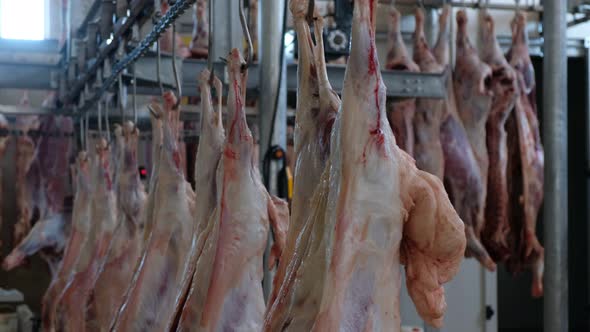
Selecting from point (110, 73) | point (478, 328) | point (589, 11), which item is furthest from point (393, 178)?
point (478, 328)

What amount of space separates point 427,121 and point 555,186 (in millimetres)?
2007

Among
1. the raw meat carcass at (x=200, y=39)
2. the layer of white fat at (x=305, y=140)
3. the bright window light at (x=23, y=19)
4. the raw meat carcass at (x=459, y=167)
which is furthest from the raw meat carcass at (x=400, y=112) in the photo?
the bright window light at (x=23, y=19)

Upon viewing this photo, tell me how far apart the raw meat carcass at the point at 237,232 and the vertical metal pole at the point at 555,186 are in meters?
1.22

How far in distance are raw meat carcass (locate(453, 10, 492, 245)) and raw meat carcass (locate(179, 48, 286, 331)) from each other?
3012 mm

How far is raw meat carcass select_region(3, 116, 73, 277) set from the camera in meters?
5.22

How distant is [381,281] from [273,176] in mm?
1767

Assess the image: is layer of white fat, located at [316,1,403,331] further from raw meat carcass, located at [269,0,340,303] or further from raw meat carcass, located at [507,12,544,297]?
raw meat carcass, located at [507,12,544,297]

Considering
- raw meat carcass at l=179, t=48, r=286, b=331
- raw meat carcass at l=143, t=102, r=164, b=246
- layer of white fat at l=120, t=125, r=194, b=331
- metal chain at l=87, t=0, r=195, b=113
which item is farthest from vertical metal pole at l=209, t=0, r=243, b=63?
raw meat carcass at l=179, t=48, r=286, b=331

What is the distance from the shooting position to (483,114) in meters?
5.05

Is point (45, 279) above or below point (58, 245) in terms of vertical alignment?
below

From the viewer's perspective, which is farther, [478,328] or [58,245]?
[478,328]

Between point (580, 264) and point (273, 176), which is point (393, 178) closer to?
point (273, 176)

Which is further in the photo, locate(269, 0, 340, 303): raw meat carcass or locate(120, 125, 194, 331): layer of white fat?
locate(120, 125, 194, 331): layer of white fat

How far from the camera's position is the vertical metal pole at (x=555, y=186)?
10.1 feet
